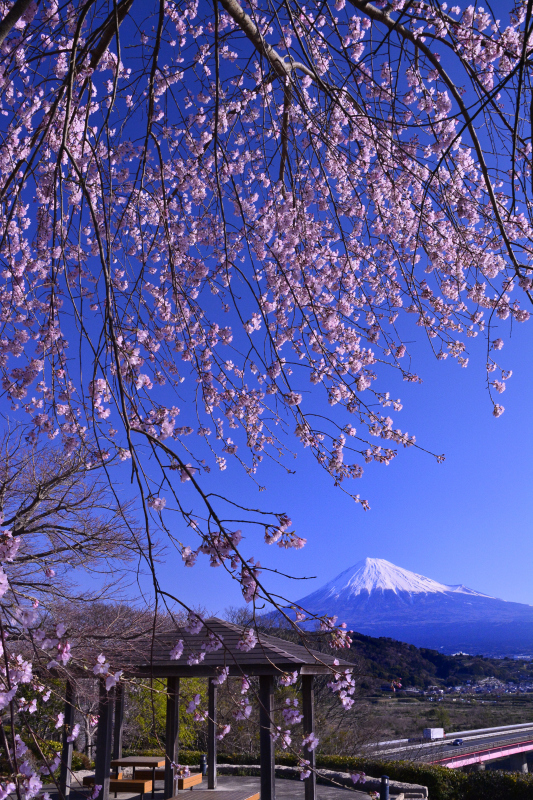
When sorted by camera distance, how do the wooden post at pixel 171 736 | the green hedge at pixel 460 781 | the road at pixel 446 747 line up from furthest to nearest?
the road at pixel 446 747 → the green hedge at pixel 460 781 → the wooden post at pixel 171 736

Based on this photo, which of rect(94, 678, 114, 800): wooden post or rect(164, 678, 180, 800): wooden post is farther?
rect(164, 678, 180, 800): wooden post

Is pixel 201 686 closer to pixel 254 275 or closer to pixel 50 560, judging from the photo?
pixel 50 560

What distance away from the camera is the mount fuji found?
133m

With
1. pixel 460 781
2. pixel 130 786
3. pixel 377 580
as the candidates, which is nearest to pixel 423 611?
pixel 377 580

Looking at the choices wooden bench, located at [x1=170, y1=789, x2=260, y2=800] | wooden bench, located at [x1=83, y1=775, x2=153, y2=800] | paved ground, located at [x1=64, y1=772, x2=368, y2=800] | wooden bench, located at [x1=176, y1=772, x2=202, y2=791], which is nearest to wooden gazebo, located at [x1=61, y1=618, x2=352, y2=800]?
wooden bench, located at [x1=170, y1=789, x2=260, y2=800]

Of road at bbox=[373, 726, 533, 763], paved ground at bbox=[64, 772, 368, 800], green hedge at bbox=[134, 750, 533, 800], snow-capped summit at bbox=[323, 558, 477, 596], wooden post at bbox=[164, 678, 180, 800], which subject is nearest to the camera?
wooden post at bbox=[164, 678, 180, 800]

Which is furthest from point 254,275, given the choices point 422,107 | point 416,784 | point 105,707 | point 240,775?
point 240,775

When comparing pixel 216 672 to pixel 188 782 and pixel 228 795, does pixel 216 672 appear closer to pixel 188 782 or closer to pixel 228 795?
pixel 228 795

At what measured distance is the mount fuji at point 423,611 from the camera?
133 metres

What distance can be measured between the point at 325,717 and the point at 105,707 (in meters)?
14.1

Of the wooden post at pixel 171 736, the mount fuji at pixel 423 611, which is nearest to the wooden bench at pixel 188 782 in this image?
the wooden post at pixel 171 736

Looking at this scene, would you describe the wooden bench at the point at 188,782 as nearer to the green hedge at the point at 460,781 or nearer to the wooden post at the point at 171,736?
the wooden post at the point at 171,736

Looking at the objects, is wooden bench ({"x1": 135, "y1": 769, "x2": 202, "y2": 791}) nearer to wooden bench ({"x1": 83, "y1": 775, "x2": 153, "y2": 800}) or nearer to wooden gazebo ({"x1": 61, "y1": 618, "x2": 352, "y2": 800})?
wooden bench ({"x1": 83, "y1": 775, "x2": 153, "y2": 800})

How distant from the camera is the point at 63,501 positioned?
11.6m
